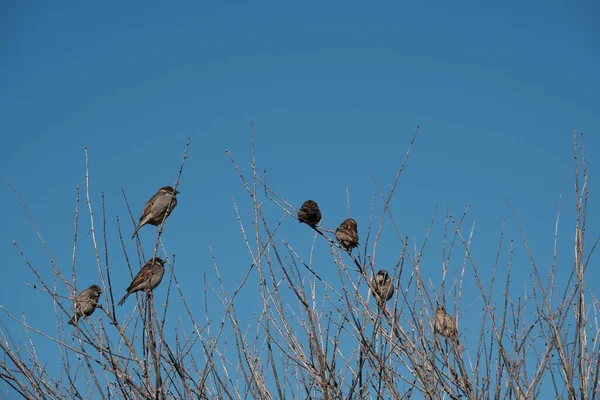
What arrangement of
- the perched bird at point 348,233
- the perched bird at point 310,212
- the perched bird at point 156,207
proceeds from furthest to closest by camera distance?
the perched bird at point 310,212 < the perched bird at point 348,233 < the perched bird at point 156,207

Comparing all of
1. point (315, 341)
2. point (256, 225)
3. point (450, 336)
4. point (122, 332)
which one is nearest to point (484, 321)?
point (450, 336)

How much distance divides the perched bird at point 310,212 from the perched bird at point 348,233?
40cm

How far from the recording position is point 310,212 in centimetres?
1179

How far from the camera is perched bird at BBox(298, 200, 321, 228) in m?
11.8

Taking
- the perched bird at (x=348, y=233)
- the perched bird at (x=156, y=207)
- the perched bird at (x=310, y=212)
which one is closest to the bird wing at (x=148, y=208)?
the perched bird at (x=156, y=207)

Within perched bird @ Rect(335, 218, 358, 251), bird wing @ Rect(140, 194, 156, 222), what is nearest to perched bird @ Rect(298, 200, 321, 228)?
perched bird @ Rect(335, 218, 358, 251)

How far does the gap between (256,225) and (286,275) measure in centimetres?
52

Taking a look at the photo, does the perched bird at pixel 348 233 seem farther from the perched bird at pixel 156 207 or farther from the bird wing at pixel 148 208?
the bird wing at pixel 148 208

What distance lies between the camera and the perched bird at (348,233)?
37.7 ft

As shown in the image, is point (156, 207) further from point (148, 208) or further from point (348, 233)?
point (348, 233)

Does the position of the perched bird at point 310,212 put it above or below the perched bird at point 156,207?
above

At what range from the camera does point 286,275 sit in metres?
6.20

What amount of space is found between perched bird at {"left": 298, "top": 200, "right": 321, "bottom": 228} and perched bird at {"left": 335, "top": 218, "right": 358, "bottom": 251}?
1.32 ft

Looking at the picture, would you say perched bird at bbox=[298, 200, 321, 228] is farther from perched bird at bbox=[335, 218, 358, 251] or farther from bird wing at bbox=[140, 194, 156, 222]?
bird wing at bbox=[140, 194, 156, 222]
